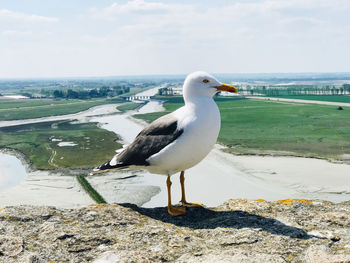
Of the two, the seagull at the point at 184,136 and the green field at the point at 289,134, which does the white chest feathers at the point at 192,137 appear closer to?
the seagull at the point at 184,136

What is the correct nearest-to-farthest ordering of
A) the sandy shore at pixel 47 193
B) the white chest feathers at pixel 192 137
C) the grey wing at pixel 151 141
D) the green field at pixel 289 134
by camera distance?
the white chest feathers at pixel 192 137, the grey wing at pixel 151 141, the sandy shore at pixel 47 193, the green field at pixel 289 134

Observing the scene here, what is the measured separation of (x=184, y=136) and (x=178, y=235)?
1.59m

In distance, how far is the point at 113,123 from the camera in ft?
178

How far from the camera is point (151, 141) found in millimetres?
5621

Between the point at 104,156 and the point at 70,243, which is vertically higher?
the point at 70,243

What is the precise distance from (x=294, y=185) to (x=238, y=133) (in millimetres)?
19083

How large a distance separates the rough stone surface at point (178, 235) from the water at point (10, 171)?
21.7m

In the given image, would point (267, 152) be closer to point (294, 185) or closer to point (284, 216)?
point (294, 185)

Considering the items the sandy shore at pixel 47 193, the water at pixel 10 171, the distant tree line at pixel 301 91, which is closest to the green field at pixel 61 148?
the water at pixel 10 171

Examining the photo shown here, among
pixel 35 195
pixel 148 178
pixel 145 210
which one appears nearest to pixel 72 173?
pixel 35 195

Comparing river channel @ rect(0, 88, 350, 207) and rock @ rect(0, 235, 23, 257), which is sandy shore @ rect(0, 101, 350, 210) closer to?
river channel @ rect(0, 88, 350, 207)

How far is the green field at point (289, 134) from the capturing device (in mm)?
32250

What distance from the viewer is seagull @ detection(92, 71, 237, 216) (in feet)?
17.0

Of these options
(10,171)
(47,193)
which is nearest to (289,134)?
(47,193)
